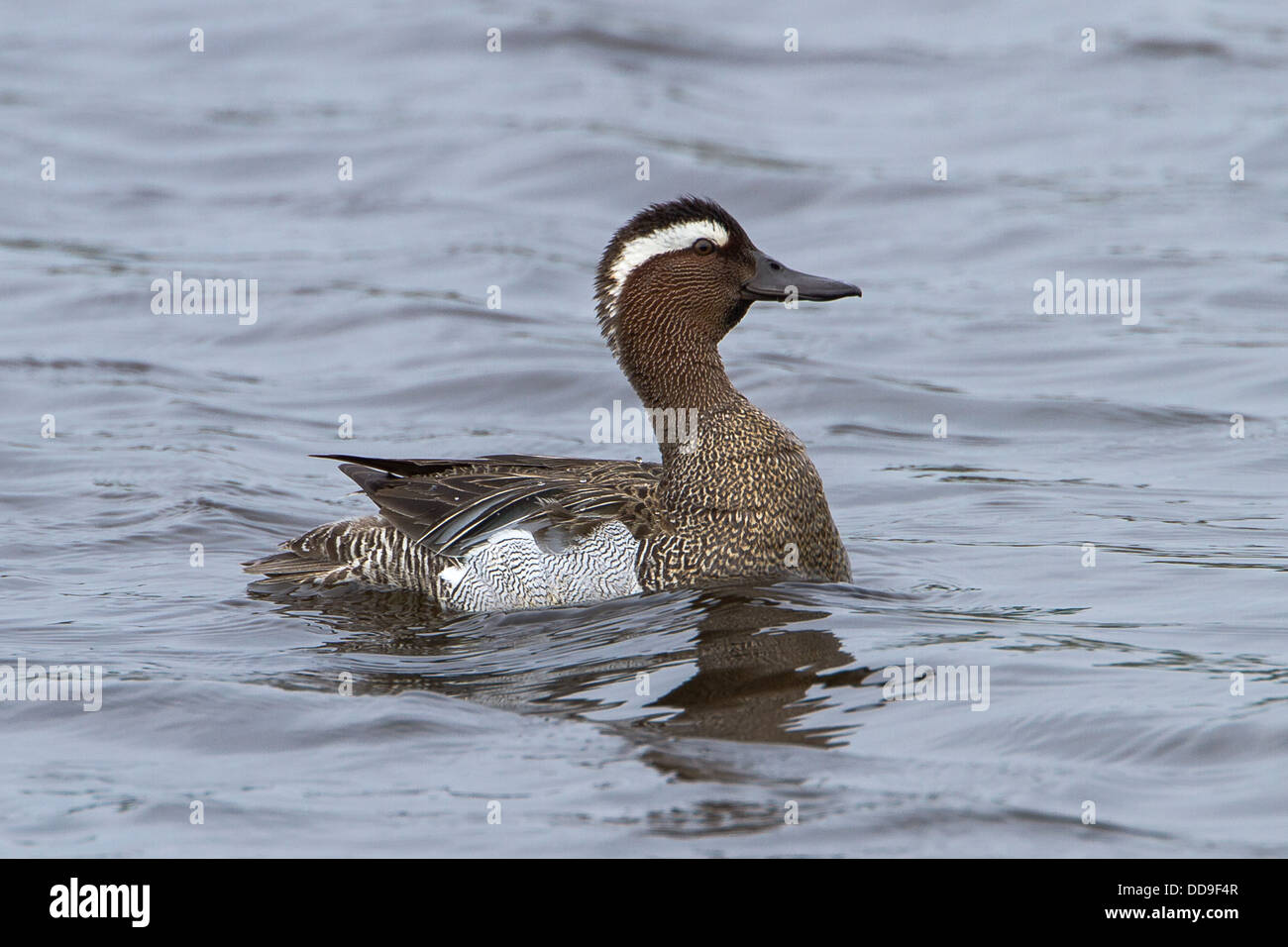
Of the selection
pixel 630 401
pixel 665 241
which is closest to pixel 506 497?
pixel 665 241

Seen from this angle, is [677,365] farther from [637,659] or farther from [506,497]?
[637,659]

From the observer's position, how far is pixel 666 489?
8.94 m

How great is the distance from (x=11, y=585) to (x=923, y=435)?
19.6 ft

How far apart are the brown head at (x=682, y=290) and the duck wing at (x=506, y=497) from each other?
0.47m

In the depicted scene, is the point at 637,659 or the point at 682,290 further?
the point at 682,290

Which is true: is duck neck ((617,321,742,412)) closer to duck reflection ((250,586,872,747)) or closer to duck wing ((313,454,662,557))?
duck wing ((313,454,662,557))

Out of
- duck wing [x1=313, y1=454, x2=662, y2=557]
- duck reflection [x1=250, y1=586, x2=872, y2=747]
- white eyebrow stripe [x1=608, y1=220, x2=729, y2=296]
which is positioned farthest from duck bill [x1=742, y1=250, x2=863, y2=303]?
duck reflection [x1=250, y1=586, x2=872, y2=747]

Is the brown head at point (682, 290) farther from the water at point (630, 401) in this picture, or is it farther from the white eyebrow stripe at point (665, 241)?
the water at point (630, 401)

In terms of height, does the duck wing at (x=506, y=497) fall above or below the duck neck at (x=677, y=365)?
below

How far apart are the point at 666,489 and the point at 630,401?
5164mm

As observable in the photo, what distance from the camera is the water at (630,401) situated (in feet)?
23.1

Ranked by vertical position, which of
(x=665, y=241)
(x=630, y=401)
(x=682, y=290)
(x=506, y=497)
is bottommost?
(x=506, y=497)

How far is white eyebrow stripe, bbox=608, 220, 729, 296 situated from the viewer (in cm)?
887

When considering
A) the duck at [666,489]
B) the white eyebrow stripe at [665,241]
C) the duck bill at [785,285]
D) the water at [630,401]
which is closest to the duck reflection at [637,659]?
A: the water at [630,401]
